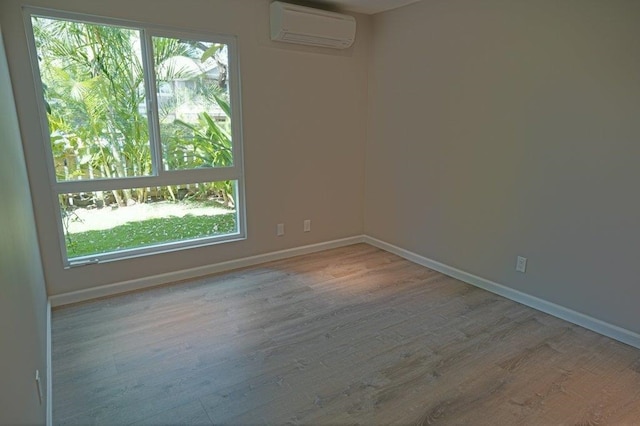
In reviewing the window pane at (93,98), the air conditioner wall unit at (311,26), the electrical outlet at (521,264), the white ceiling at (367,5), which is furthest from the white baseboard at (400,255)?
the white ceiling at (367,5)

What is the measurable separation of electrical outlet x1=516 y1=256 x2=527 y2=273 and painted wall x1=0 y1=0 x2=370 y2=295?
1.88 metres

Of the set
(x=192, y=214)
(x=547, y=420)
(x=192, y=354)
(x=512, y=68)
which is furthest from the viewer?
(x=192, y=214)

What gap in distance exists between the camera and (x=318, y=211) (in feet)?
13.8

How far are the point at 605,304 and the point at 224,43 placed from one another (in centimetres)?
352

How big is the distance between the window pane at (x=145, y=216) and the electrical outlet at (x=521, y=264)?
2511mm

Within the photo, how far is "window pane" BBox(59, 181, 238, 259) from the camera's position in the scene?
10.1ft

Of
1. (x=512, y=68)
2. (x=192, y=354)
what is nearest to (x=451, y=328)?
(x=192, y=354)

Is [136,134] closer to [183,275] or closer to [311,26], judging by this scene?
[183,275]

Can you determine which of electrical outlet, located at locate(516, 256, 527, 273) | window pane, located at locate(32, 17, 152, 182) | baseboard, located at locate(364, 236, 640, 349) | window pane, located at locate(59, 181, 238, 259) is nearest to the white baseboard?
baseboard, located at locate(364, 236, 640, 349)

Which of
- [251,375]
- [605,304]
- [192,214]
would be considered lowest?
[251,375]

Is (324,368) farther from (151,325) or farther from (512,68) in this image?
(512,68)

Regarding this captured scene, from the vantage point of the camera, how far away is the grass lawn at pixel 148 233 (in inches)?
124

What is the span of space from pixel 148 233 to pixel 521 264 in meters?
3.11

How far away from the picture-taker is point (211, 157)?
3.55 meters
